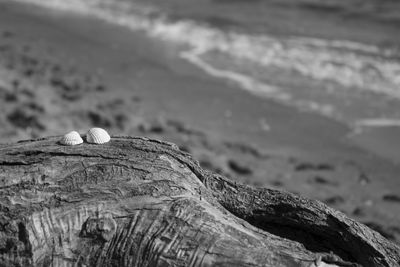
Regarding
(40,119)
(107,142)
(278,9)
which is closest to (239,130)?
(40,119)

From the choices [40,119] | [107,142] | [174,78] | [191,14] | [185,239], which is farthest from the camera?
[191,14]

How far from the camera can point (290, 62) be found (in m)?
12.4

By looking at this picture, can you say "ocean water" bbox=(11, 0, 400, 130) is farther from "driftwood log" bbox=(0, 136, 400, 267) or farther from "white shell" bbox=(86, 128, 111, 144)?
"white shell" bbox=(86, 128, 111, 144)

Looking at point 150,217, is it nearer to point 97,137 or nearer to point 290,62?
point 97,137

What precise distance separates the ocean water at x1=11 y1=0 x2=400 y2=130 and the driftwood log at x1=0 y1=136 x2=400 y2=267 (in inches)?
256

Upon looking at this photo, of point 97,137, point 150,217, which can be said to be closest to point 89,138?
point 97,137

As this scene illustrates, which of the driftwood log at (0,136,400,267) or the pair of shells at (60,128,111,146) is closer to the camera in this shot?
the driftwood log at (0,136,400,267)

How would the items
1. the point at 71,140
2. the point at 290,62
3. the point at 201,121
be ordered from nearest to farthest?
the point at 71,140
the point at 201,121
the point at 290,62

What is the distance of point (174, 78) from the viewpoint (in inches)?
427

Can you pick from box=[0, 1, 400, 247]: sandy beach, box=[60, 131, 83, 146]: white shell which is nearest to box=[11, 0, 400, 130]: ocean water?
box=[0, 1, 400, 247]: sandy beach

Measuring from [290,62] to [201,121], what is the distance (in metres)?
4.23

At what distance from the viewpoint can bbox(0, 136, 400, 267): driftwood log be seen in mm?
2635

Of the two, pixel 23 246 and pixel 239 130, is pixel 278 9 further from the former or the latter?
pixel 23 246

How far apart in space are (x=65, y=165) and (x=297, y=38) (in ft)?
40.7
